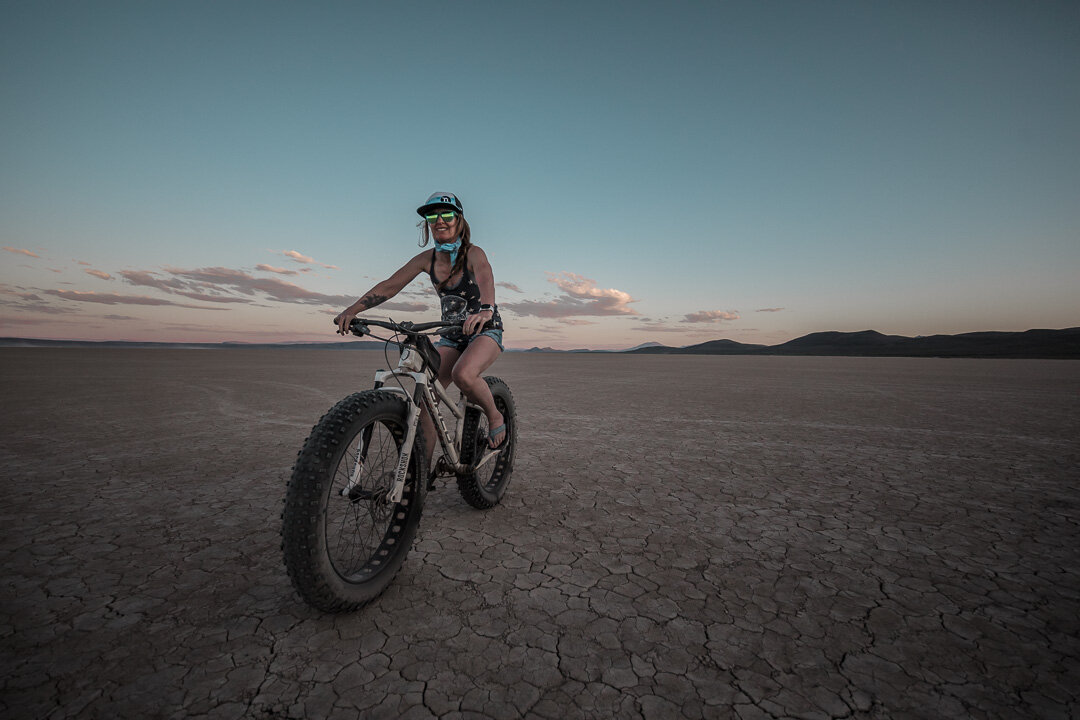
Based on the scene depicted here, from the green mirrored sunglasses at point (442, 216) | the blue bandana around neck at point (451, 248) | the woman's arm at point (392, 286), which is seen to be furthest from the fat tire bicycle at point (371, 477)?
the green mirrored sunglasses at point (442, 216)

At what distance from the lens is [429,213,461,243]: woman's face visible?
2969 millimetres

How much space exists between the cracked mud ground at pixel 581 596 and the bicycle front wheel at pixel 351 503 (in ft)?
0.55

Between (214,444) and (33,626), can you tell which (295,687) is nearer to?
(33,626)

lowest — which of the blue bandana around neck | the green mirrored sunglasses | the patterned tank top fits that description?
the patterned tank top

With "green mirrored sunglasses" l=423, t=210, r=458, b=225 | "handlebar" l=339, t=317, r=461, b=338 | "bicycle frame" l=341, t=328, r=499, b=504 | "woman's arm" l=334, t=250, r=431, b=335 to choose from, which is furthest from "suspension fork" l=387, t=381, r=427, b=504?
"green mirrored sunglasses" l=423, t=210, r=458, b=225

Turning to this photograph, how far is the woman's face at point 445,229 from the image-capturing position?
2.97 m

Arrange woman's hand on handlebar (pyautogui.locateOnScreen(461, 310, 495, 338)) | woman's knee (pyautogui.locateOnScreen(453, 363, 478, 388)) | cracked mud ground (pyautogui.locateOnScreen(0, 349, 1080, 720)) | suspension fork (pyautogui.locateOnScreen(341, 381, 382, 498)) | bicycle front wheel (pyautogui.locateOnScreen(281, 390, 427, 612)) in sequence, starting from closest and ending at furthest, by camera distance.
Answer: cracked mud ground (pyautogui.locateOnScreen(0, 349, 1080, 720)), bicycle front wheel (pyautogui.locateOnScreen(281, 390, 427, 612)), suspension fork (pyautogui.locateOnScreen(341, 381, 382, 498)), woman's hand on handlebar (pyautogui.locateOnScreen(461, 310, 495, 338)), woman's knee (pyautogui.locateOnScreen(453, 363, 478, 388))

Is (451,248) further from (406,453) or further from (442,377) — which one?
(406,453)

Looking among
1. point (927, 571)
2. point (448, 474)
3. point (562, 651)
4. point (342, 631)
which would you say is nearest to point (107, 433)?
point (448, 474)

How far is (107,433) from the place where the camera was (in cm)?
598

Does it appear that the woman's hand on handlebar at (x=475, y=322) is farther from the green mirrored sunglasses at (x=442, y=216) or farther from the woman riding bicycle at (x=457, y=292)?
the green mirrored sunglasses at (x=442, y=216)

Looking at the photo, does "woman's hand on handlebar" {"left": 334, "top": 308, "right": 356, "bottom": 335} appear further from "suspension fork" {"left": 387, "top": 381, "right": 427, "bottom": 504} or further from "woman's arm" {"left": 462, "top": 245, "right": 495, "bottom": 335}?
"woman's arm" {"left": 462, "top": 245, "right": 495, "bottom": 335}

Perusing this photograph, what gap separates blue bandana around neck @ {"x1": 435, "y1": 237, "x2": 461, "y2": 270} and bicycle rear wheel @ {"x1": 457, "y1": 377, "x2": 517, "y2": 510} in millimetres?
1005

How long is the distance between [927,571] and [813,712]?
5.29 ft
